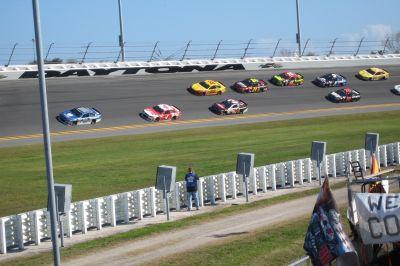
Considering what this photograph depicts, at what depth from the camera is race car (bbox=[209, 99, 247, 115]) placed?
54.8m

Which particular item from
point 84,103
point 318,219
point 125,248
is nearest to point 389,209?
point 318,219

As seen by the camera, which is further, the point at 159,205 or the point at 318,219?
the point at 159,205

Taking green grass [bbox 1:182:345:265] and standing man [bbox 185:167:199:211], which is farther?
standing man [bbox 185:167:199:211]

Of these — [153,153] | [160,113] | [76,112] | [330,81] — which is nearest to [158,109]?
[160,113]

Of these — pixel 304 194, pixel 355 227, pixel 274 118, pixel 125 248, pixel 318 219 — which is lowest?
pixel 274 118

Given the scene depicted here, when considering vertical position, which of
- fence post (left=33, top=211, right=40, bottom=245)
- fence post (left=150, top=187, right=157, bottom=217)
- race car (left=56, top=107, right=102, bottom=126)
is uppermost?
fence post (left=33, top=211, right=40, bottom=245)

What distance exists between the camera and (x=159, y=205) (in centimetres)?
2477

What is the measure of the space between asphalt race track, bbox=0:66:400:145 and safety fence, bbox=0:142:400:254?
60.1ft

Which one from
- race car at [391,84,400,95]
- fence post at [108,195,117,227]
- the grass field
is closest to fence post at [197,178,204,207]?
the grass field

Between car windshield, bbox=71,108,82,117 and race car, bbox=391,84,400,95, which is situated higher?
car windshield, bbox=71,108,82,117

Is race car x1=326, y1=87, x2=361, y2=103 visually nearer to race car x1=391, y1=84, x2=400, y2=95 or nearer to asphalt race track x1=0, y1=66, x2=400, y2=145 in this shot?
asphalt race track x1=0, y1=66, x2=400, y2=145

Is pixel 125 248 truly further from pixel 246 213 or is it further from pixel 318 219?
pixel 318 219

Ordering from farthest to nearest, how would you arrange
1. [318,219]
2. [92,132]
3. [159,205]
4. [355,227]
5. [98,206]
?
[92,132]
[159,205]
[98,206]
[355,227]
[318,219]

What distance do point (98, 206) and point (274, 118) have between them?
112 feet
